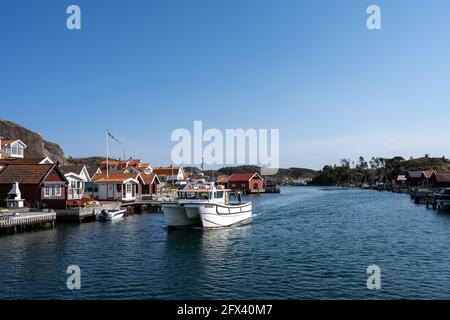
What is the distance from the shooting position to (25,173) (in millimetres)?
53031

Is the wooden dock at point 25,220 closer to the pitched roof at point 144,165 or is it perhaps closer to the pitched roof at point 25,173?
the pitched roof at point 25,173

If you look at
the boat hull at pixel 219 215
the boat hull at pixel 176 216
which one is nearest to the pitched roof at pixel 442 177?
the boat hull at pixel 219 215

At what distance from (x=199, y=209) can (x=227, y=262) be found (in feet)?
50.1

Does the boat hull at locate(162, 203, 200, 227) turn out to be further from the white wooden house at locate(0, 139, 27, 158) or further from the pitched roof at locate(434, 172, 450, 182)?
the pitched roof at locate(434, 172, 450, 182)

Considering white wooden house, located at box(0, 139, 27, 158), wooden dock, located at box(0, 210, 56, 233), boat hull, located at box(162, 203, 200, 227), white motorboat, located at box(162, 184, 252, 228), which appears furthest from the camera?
white wooden house, located at box(0, 139, 27, 158)

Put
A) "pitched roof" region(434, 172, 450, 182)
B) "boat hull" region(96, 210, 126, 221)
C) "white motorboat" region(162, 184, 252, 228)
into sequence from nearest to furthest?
"white motorboat" region(162, 184, 252, 228)
"boat hull" region(96, 210, 126, 221)
"pitched roof" region(434, 172, 450, 182)

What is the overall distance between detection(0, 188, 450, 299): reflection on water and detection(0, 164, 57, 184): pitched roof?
9977mm

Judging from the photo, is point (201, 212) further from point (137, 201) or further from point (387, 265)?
point (137, 201)

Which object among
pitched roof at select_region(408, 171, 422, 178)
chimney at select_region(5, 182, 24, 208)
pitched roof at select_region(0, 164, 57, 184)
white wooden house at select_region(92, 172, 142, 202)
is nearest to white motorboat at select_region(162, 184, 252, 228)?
pitched roof at select_region(0, 164, 57, 184)

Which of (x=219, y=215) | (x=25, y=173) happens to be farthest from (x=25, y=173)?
(x=219, y=215)

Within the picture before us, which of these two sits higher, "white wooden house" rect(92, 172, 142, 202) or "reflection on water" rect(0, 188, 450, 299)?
"white wooden house" rect(92, 172, 142, 202)

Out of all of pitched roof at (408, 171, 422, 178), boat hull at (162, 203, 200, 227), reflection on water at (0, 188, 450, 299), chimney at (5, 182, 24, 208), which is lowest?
reflection on water at (0, 188, 450, 299)

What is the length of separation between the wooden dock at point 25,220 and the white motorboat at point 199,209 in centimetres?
1282

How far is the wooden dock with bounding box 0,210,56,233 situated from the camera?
1585 inches
